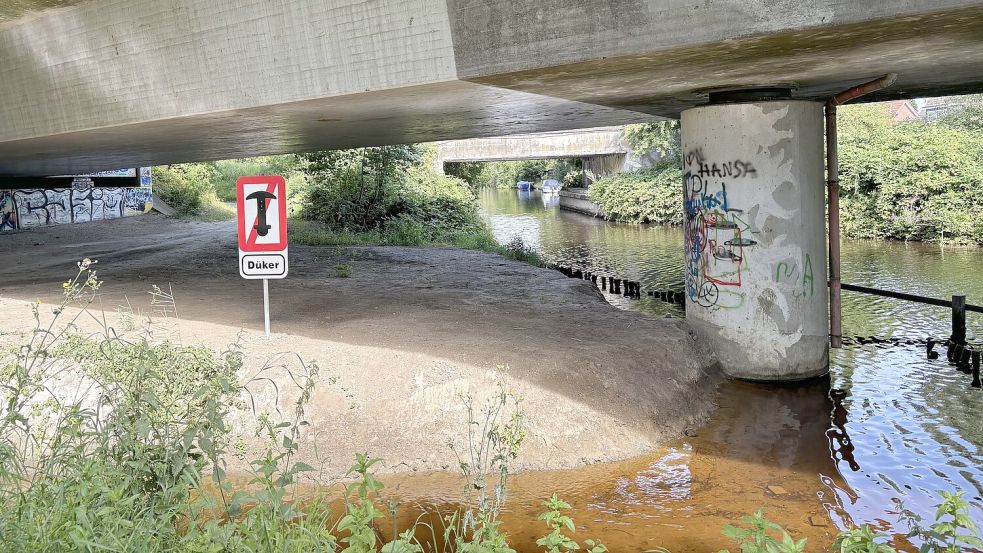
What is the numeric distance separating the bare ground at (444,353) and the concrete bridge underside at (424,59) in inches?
103

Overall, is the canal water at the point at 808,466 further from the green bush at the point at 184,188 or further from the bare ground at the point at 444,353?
the green bush at the point at 184,188

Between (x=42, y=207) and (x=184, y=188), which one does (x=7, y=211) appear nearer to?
Answer: (x=42, y=207)

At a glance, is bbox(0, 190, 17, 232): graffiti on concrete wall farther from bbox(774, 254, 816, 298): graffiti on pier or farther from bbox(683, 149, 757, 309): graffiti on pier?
bbox(774, 254, 816, 298): graffiti on pier

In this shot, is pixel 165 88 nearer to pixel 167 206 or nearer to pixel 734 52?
pixel 734 52

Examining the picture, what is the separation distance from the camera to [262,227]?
370 inches

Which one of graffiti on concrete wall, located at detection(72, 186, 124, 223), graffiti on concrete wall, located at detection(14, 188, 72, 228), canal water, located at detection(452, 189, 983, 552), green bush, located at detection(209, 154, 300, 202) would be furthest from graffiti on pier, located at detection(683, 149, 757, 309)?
green bush, located at detection(209, 154, 300, 202)

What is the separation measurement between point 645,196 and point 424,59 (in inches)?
1341

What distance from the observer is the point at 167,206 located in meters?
42.4

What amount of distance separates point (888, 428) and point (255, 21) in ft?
25.4

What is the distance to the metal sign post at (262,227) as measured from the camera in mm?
9305

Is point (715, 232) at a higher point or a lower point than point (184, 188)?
lower

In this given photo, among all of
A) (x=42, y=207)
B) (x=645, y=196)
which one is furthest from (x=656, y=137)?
(x=42, y=207)

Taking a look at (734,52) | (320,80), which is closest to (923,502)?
(734,52)

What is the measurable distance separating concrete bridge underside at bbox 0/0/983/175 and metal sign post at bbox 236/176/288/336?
33.2 inches
